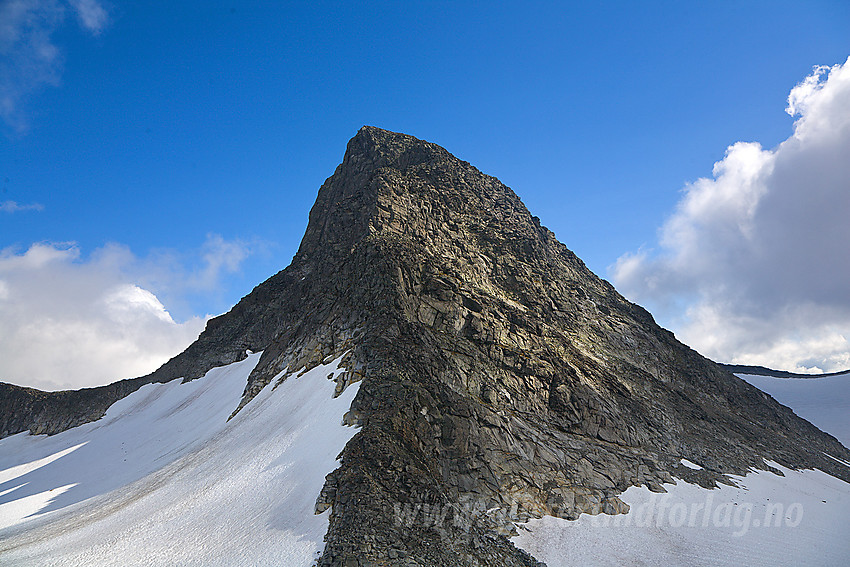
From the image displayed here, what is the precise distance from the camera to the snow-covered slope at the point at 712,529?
1920cm

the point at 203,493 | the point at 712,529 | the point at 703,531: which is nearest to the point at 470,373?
the point at 703,531

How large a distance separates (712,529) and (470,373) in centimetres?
1455

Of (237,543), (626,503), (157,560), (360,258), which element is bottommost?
(157,560)

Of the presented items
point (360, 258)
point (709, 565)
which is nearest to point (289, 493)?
point (360, 258)

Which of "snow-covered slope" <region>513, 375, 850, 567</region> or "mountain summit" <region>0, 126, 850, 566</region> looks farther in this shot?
"snow-covered slope" <region>513, 375, 850, 567</region>

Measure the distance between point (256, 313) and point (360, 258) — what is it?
2895cm

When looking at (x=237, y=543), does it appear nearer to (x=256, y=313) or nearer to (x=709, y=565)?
(x=709, y=565)

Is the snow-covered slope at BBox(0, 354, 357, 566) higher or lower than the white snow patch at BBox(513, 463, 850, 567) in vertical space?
lower

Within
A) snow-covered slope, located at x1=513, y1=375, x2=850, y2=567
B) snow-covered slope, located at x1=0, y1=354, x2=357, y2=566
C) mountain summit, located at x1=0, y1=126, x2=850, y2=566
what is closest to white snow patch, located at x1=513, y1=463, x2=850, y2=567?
snow-covered slope, located at x1=513, y1=375, x2=850, y2=567

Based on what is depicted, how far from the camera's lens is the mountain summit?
1820 centimetres

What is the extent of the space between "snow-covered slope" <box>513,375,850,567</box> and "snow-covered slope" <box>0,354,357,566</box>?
976 centimetres

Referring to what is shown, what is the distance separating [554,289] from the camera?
41.8m

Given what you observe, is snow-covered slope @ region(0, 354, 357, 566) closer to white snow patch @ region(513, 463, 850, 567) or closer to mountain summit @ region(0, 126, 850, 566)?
mountain summit @ region(0, 126, 850, 566)

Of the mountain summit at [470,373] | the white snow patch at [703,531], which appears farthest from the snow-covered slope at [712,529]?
the mountain summit at [470,373]
